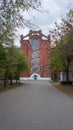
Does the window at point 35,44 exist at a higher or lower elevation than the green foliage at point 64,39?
higher

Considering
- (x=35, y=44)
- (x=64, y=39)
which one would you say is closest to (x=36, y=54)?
(x=35, y=44)

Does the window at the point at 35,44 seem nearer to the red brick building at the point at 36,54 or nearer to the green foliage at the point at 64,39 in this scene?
the red brick building at the point at 36,54

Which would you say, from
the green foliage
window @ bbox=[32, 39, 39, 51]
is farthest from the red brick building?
the green foliage

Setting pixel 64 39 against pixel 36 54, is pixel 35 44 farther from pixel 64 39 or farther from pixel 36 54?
pixel 64 39

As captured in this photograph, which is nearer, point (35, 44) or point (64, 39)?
point (64, 39)

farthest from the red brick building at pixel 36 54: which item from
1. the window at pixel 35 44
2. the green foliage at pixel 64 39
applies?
the green foliage at pixel 64 39

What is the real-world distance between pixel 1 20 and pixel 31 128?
675cm

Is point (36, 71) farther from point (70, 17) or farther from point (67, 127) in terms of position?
point (67, 127)

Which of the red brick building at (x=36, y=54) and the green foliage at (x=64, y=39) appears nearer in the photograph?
the green foliage at (x=64, y=39)

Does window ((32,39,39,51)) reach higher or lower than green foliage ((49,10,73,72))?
higher

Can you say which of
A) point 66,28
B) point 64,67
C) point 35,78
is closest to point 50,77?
point 35,78

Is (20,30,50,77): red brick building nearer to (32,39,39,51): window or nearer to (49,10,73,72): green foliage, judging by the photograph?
(32,39,39,51): window

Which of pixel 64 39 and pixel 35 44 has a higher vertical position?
pixel 35 44

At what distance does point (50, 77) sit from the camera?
5212 inches
